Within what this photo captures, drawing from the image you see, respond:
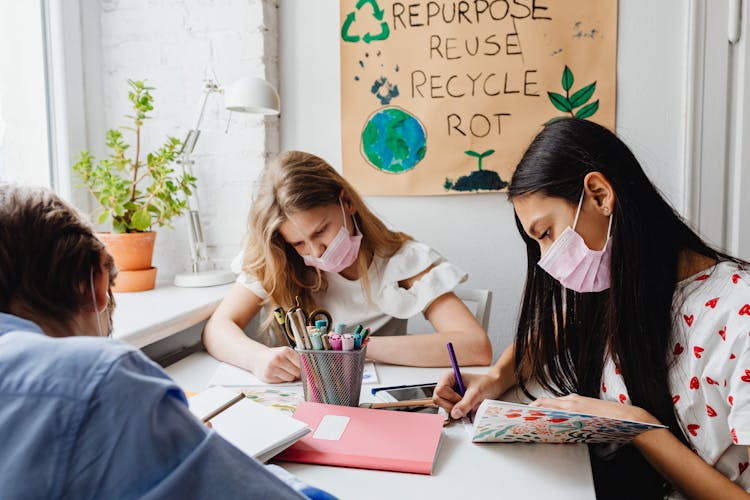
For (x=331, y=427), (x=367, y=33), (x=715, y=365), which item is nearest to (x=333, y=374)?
(x=331, y=427)

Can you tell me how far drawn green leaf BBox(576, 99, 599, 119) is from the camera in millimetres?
1857

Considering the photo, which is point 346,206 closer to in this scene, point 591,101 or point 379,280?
point 379,280

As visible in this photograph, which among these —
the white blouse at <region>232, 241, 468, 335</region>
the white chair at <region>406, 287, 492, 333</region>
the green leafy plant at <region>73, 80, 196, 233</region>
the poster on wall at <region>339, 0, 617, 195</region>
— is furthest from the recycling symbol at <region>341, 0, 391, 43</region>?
the white chair at <region>406, 287, 492, 333</region>

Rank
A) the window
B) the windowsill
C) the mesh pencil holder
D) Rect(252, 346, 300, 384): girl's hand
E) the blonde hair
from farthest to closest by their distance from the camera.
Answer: the window → the blonde hair → the windowsill → Rect(252, 346, 300, 384): girl's hand → the mesh pencil holder

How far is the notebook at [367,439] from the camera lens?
836 mm

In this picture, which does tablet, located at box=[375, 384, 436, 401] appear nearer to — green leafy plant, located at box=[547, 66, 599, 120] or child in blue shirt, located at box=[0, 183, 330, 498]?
child in blue shirt, located at box=[0, 183, 330, 498]

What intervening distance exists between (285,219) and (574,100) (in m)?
1.01

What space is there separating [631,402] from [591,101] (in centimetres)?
114

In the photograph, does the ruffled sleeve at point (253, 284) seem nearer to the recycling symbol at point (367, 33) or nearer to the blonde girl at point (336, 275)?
the blonde girl at point (336, 275)

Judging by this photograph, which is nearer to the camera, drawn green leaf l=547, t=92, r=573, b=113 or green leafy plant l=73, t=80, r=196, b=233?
green leafy plant l=73, t=80, r=196, b=233

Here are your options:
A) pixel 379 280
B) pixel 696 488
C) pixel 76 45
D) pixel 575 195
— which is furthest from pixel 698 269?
pixel 76 45

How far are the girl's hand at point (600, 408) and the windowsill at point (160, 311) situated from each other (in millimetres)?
816

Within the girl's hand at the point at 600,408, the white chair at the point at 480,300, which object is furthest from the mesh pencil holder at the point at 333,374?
the white chair at the point at 480,300

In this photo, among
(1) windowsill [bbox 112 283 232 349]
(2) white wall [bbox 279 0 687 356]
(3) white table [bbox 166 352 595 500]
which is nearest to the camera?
(3) white table [bbox 166 352 595 500]
